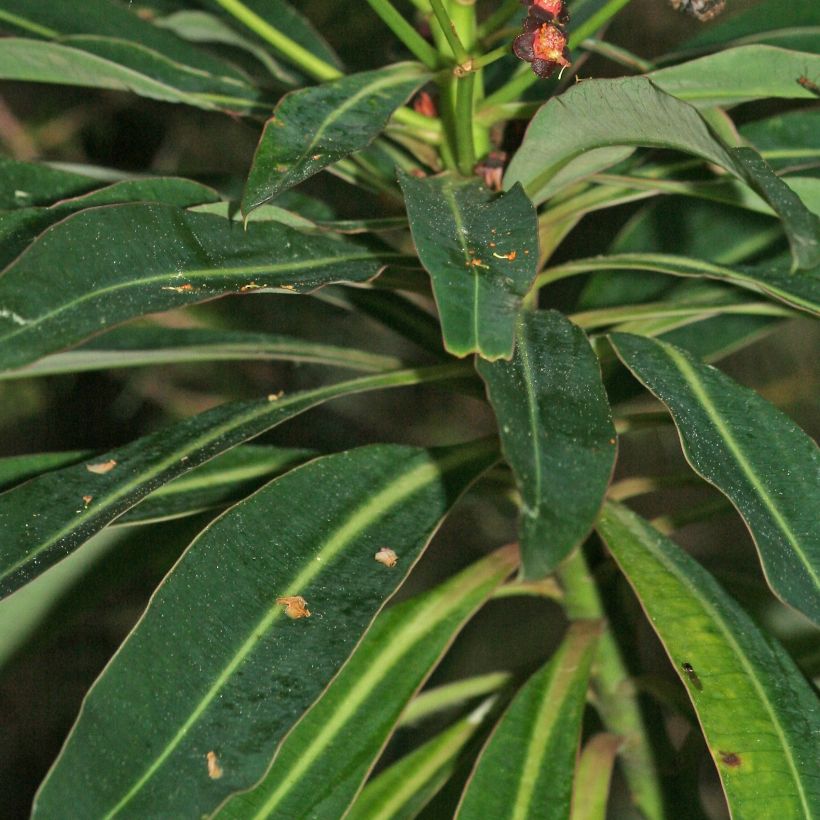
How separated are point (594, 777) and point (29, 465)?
1.59ft

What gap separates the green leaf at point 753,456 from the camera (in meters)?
0.53

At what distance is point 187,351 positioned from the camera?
32.7 inches

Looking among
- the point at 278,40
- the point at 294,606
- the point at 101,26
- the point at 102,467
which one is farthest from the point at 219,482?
the point at 101,26

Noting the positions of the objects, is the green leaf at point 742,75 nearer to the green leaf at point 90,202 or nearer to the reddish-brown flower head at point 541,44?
the reddish-brown flower head at point 541,44

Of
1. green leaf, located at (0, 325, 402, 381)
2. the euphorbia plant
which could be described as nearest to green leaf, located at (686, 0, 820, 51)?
the euphorbia plant

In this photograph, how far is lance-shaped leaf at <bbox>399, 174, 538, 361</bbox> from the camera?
494 millimetres

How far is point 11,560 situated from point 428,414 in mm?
1656

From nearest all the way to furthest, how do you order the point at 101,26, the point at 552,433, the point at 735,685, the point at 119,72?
the point at 552,433
the point at 735,685
the point at 119,72
the point at 101,26

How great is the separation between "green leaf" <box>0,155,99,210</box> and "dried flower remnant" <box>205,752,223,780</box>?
432 millimetres

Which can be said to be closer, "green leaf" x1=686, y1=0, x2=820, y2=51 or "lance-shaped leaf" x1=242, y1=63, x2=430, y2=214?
"lance-shaped leaf" x1=242, y1=63, x2=430, y2=214

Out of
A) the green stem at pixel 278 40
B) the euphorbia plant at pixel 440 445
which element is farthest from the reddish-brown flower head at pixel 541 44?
the green stem at pixel 278 40

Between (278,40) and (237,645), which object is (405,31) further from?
(237,645)

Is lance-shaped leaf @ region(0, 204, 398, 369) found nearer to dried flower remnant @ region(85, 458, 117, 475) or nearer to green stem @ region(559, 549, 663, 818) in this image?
dried flower remnant @ region(85, 458, 117, 475)

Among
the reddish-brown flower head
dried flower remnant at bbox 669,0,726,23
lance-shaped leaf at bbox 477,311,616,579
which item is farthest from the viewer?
→ dried flower remnant at bbox 669,0,726,23
